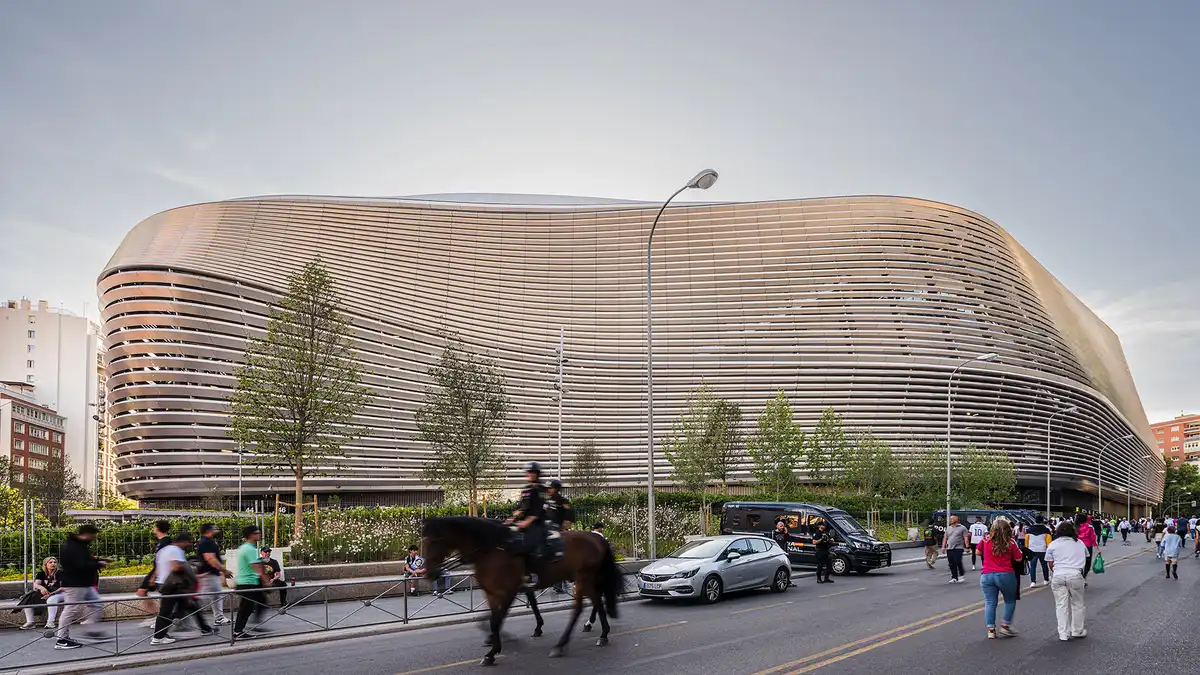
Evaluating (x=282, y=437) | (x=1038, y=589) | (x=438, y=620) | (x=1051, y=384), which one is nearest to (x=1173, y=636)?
(x=1038, y=589)

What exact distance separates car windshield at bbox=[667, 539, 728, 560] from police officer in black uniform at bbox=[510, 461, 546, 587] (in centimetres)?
909

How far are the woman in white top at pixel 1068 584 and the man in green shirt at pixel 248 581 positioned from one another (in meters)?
12.9

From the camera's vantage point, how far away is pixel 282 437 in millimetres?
29906

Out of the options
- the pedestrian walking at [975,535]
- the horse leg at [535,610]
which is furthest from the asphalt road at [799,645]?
the pedestrian walking at [975,535]

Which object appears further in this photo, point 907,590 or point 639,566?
point 639,566

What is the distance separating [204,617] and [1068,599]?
14.3 metres

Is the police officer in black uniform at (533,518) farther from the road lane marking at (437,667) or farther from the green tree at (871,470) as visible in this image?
the green tree at (871,470)

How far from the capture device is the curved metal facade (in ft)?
248

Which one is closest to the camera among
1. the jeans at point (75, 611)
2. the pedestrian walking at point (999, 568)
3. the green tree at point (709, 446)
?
the pedestrian walking at point (999, 568)

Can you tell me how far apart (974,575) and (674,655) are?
66.7ft

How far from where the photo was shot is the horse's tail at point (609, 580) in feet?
47.1

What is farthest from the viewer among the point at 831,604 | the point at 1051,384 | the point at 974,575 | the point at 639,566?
the point at 1051,384

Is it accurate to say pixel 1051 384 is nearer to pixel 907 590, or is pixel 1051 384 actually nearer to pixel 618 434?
pixel 618 434

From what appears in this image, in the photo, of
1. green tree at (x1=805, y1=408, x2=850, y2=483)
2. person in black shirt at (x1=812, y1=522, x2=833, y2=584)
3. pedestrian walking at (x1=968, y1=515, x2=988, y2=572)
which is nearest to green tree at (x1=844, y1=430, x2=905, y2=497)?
green tree at (x1=805, y1=408, x2=850, y2=483)
